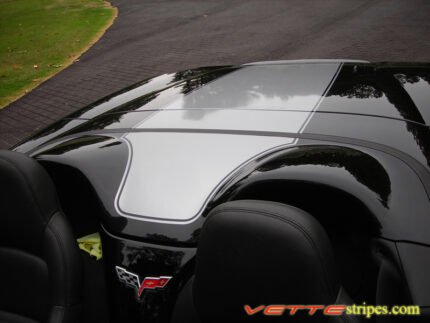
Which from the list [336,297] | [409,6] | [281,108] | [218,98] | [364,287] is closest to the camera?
[336,297]

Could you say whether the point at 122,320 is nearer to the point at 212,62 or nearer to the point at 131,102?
the point at 131,102

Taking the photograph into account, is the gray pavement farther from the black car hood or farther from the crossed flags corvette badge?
the crossed flags corvette badge

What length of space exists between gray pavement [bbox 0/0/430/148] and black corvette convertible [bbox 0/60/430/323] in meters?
3.97

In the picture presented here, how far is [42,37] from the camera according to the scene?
11.8 meters

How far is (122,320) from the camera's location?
159cm

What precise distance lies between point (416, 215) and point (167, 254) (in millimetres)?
852

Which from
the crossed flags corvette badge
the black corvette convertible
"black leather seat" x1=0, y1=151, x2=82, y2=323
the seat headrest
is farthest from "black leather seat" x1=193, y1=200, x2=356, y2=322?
the seat headrest

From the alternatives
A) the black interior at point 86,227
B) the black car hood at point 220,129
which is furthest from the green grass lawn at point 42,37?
the black car hood at point 220,129

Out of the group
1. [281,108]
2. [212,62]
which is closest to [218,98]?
[281,108]

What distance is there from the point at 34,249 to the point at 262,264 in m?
1.16

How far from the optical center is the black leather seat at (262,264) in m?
1.15

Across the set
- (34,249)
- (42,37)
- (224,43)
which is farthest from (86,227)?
(42,37)

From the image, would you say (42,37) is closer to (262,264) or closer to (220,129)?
(220,129)

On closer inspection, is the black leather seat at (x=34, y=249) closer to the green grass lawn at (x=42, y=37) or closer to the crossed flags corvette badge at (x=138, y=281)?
the crossed flags corvette badge at (x=138, y=281)
